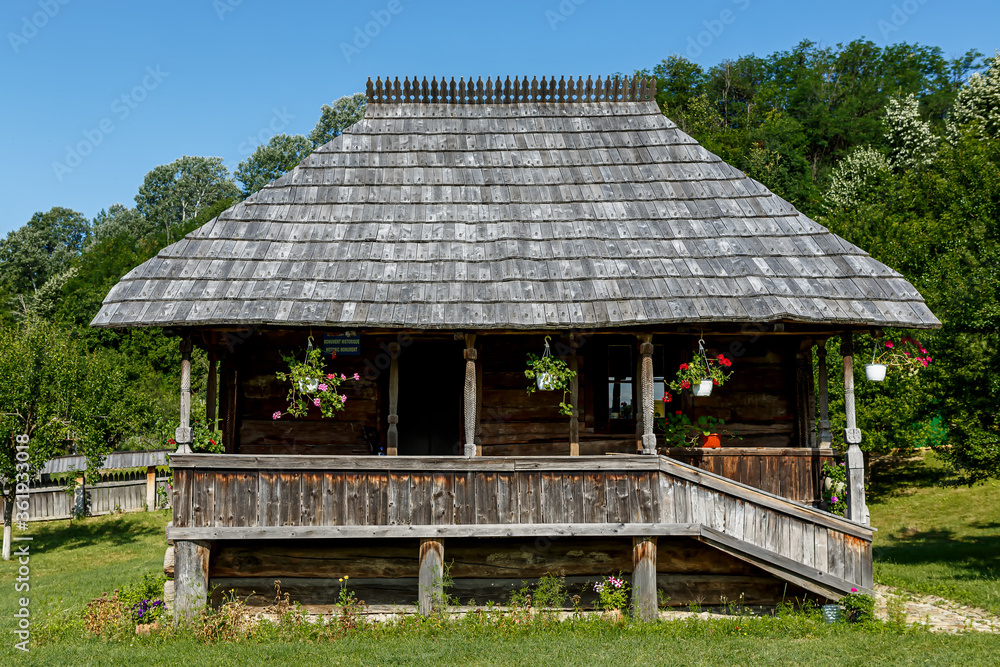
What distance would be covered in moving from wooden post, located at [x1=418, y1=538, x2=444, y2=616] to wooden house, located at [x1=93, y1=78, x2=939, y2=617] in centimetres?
3

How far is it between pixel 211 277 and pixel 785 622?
8.49 meters

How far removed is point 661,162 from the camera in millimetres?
12539

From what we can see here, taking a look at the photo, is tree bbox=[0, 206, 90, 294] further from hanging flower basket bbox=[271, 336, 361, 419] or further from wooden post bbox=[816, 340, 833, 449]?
wooden post bbox=[816, 340, 833, 449]

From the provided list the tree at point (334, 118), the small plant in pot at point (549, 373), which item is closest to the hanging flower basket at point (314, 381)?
the small plant in pot at point (549, 373)

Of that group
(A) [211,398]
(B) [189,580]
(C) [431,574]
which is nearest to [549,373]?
(C) [431,574]

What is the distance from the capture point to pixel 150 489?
987 inches

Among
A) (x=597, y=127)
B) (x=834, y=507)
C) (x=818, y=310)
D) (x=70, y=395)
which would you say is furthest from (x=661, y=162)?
(x=70, y=395)

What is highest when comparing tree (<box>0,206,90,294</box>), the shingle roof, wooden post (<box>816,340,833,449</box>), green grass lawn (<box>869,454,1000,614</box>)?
tree (<box>0,206,90,294</box>)

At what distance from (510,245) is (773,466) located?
189 inches

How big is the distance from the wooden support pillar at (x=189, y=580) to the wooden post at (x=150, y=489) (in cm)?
1679

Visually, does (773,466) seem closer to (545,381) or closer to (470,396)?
(545,381)

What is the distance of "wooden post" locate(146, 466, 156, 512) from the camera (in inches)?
984

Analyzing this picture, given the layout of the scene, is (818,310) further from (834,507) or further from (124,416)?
(124,416)

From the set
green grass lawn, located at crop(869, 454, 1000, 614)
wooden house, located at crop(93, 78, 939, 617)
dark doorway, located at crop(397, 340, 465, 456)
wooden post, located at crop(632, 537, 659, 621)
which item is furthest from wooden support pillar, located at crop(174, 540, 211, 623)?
green grass lawn, located at crop(869, 454, 1000, 614)
